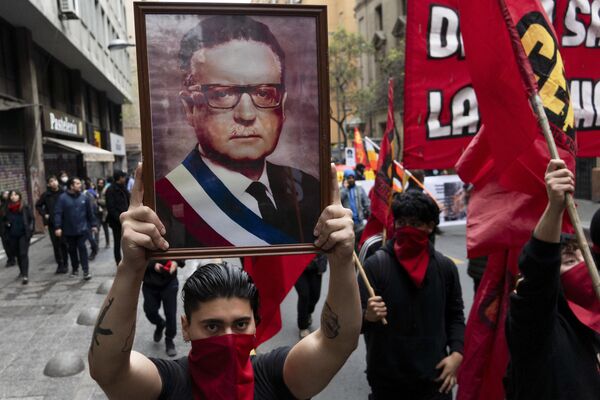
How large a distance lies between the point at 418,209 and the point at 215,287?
1.58m

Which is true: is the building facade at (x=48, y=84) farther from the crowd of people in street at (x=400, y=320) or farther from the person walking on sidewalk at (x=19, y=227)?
the crowd of people in street at (x=400, y=320)

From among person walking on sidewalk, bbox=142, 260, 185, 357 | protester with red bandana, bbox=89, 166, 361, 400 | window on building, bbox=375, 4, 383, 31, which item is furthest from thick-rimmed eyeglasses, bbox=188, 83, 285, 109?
window on building, bbox=375, 4, 383, 31

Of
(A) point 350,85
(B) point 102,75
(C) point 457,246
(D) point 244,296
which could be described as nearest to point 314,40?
(D) point 244,296

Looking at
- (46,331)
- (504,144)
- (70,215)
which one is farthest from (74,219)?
(504,144)

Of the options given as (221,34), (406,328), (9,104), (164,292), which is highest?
(9,104)

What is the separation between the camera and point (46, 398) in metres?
4.47

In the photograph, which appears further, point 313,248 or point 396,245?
point 396,245

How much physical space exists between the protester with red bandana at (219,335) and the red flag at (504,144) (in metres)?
1.18

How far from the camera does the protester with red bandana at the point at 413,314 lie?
2.83 meters

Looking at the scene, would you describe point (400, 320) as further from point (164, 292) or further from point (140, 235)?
point (164, 292)

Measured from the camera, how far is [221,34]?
1.52 metres

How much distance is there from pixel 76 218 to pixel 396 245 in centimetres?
706

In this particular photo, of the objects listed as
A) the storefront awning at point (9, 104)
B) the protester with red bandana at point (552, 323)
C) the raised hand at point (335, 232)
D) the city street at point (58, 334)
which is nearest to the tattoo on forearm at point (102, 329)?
the raised hand at point (335, 232)

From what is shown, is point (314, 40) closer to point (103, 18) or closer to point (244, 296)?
point (244, 296)
